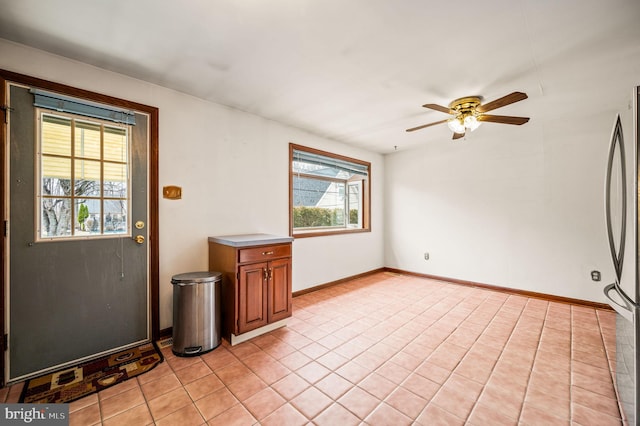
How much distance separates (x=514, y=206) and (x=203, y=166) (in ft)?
14.1

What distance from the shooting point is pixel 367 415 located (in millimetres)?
1623

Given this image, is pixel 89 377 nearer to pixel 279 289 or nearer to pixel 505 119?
pixel 279 289

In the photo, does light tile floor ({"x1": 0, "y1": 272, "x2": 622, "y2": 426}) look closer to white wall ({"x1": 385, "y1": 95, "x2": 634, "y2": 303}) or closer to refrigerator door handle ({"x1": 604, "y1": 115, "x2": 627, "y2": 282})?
white wall ({"x1": 385, "y1": 95, "x2": 634, "y2": 303})

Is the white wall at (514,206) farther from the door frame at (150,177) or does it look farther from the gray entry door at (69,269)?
the gray entry door at (69,269)

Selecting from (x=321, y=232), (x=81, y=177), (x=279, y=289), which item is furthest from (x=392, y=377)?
(x=81, y=177)

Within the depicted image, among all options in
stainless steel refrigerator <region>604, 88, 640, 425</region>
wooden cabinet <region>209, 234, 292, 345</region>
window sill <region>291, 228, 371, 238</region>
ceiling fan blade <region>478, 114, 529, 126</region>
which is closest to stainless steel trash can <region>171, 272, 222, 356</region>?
wooden cabinet <region>209, 234, 292, 345</region>

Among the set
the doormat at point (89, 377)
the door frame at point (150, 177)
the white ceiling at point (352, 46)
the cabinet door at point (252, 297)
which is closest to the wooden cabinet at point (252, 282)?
the cabinet door at point (252, 297)

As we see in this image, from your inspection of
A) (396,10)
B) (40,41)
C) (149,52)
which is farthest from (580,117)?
(40,41)

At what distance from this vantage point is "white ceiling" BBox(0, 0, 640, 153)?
1.60m

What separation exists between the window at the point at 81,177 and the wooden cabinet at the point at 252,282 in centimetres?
93

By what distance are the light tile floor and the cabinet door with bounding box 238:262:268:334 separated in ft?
0.60

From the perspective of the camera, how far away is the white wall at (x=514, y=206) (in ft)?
11.1

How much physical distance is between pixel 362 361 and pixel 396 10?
8.32 feet

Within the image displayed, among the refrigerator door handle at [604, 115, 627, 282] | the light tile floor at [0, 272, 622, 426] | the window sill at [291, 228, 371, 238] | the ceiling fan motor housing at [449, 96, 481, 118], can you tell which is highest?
the ceiling fan motor housing at [449, 96, 481, 118]
